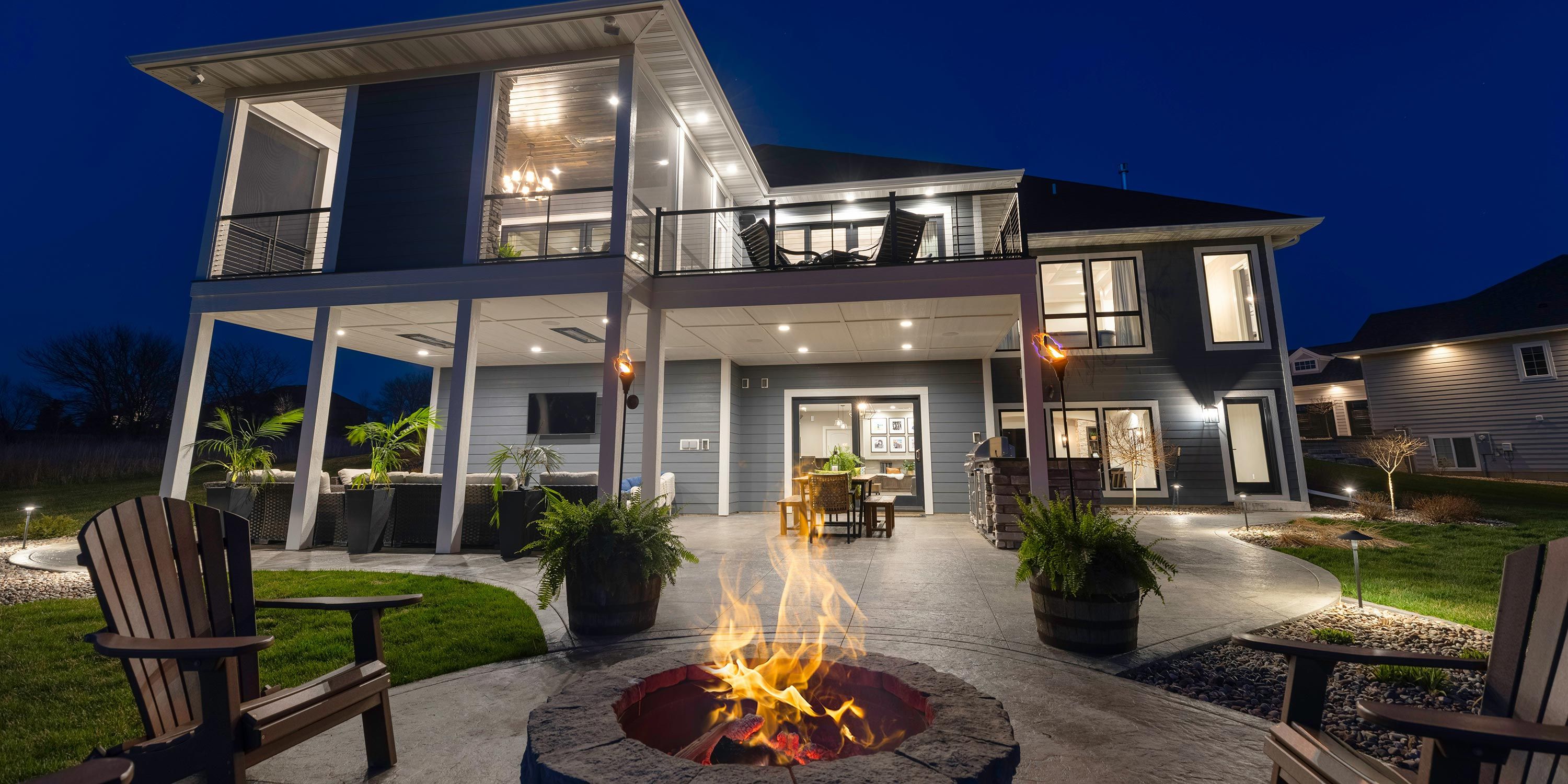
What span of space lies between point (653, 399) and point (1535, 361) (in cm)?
1959

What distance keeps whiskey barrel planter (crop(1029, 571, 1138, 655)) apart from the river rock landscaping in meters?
0.20

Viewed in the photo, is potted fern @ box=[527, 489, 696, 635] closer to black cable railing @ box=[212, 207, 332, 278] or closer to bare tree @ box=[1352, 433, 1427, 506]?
black cable railing @ box=[212, 207, 332, 278]

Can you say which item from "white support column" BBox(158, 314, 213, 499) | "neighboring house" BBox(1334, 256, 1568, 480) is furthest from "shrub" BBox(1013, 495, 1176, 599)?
"neighboring house" BBox(1334, 256, 1568, 480)

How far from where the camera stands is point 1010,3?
257ft

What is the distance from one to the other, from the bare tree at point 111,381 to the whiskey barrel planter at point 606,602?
31.3 meters

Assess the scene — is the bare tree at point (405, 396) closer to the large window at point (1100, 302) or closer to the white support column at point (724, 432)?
the white support column at point (724, 432)

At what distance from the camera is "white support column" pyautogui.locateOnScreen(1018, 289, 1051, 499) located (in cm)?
595

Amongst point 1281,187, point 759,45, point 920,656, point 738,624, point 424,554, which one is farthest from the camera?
point 1281,187

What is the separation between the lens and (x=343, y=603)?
2037 millimetres

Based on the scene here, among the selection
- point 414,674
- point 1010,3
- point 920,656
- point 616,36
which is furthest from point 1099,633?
point 1010,3

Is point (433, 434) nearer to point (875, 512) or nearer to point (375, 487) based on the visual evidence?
point (375, 487)

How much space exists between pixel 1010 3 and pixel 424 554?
314 ft

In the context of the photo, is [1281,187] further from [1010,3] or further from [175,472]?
[175,472]

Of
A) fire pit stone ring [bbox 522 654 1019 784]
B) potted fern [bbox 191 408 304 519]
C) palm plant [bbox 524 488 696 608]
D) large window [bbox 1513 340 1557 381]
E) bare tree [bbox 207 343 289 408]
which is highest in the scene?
bare tree [bbox 207 343 289 408]
